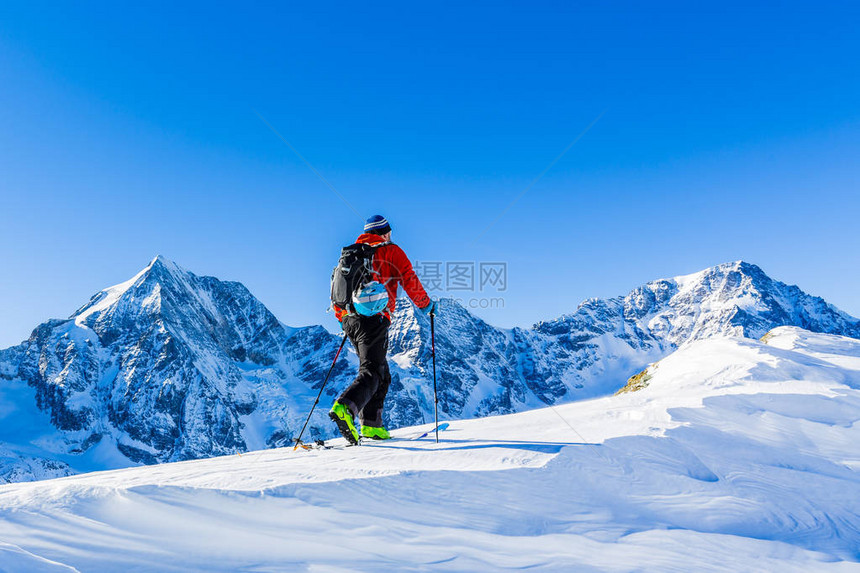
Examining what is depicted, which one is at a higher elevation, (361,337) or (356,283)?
(356,283)

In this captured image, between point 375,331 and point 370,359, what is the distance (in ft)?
1.24

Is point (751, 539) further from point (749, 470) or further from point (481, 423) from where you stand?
point (481, 423)

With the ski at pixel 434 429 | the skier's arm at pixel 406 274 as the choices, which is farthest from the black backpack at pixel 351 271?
the ski at pixel 434 429

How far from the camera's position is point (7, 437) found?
178m

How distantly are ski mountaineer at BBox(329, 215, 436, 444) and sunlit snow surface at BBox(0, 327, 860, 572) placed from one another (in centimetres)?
65

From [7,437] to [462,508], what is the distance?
237 m

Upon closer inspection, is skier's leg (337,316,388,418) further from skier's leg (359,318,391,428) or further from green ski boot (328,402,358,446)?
green ski boot (328,402,358,446)

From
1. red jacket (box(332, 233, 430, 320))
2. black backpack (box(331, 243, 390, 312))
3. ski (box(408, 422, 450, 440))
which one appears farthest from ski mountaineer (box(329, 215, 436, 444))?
ski (box(408, 422, 450, 440))

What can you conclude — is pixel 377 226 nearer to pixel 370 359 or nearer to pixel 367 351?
pixel 367 351

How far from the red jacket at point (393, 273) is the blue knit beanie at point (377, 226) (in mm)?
71

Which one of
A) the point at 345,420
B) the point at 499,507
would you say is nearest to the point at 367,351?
the point at 345,420

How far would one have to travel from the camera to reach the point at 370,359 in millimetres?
6527

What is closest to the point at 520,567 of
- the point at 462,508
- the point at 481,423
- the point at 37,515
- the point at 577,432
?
the point at 462,508

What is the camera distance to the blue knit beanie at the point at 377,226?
23.1 feet
